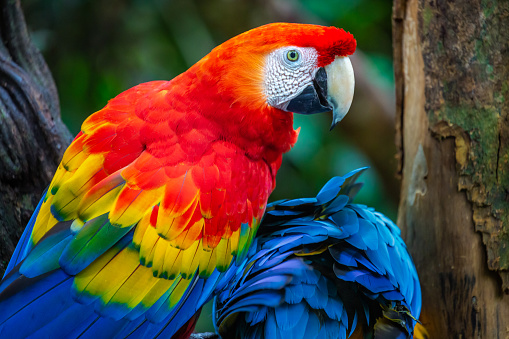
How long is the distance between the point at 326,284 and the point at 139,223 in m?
0.38

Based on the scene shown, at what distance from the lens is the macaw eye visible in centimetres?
95

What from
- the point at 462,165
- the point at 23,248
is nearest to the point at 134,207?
the point at 23,248

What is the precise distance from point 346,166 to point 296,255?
129cm

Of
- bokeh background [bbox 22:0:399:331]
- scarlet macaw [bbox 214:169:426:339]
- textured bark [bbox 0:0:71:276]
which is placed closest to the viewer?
scarlet macaw [bbox 214:169:426:339]

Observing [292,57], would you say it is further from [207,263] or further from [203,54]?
[203,54]

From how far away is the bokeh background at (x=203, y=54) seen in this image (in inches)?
83.4

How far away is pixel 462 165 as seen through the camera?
1.03 meters

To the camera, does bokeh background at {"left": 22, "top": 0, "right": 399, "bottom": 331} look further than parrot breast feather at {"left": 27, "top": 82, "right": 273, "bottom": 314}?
Yes

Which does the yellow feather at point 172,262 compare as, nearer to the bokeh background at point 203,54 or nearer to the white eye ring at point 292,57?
the white eye ring at point 292,57

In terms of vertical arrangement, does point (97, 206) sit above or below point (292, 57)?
below

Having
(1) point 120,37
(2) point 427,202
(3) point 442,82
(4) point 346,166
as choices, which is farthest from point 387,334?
(1) point 120,37

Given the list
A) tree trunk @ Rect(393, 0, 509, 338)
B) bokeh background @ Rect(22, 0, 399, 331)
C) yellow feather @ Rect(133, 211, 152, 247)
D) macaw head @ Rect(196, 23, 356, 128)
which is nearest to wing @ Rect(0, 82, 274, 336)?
yellow feather @ Rect(133, 211, 152, 247)

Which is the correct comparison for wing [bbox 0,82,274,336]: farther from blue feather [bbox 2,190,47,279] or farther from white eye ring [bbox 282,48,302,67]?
white eye ring [bbox 282,48,302,67]

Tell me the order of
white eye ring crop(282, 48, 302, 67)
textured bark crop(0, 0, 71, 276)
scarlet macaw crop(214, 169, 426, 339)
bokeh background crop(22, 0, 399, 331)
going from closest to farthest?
1. scarlet macaw crop(214, 169, 426, 339)
2. white eye ring crop(282, 48, 302, 67)
3. textured bark crop(0, 0, 71, 276)
4. bokeh background crop(22, 0, 399, 331)
